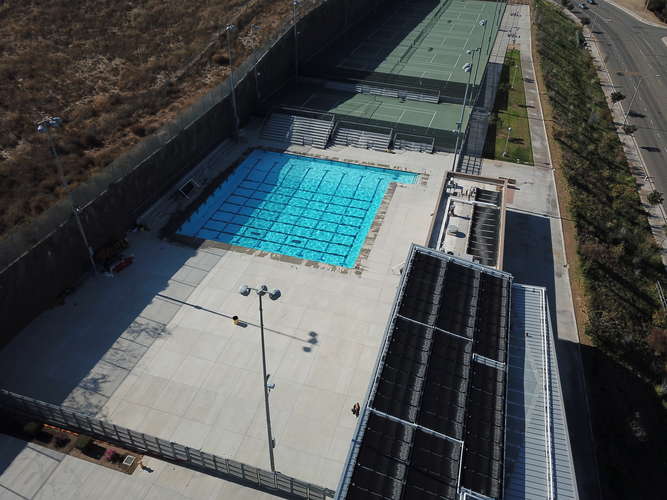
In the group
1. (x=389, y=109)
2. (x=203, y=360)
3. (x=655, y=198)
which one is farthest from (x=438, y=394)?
(x=389, y=109)

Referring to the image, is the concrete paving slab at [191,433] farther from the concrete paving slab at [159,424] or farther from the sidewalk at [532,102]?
the sidewalk at [532,102]

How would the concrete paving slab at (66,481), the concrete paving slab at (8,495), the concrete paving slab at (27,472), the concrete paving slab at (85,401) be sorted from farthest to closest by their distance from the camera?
the concrete paving slab at (85,401) < the concrete paving slab at (27,472) < the concrete paving slab at (66,481) < the concrete paving slab at (8,495)

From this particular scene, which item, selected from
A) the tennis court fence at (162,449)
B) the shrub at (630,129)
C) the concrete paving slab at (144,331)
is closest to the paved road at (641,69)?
the shrub at (630,129)

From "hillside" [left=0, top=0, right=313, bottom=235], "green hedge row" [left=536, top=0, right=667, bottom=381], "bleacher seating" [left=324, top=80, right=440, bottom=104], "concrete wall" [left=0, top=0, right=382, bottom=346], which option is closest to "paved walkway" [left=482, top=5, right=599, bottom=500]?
"green hedge row" [left=536, top=0, right=667, bottom=381]

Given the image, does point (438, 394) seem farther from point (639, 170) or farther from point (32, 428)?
point (639, 170)

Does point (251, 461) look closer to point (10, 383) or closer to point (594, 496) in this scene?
point (10, 383)

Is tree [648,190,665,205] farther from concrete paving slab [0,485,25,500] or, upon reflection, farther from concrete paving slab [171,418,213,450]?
concrete paving slab [0,485,25,500]
